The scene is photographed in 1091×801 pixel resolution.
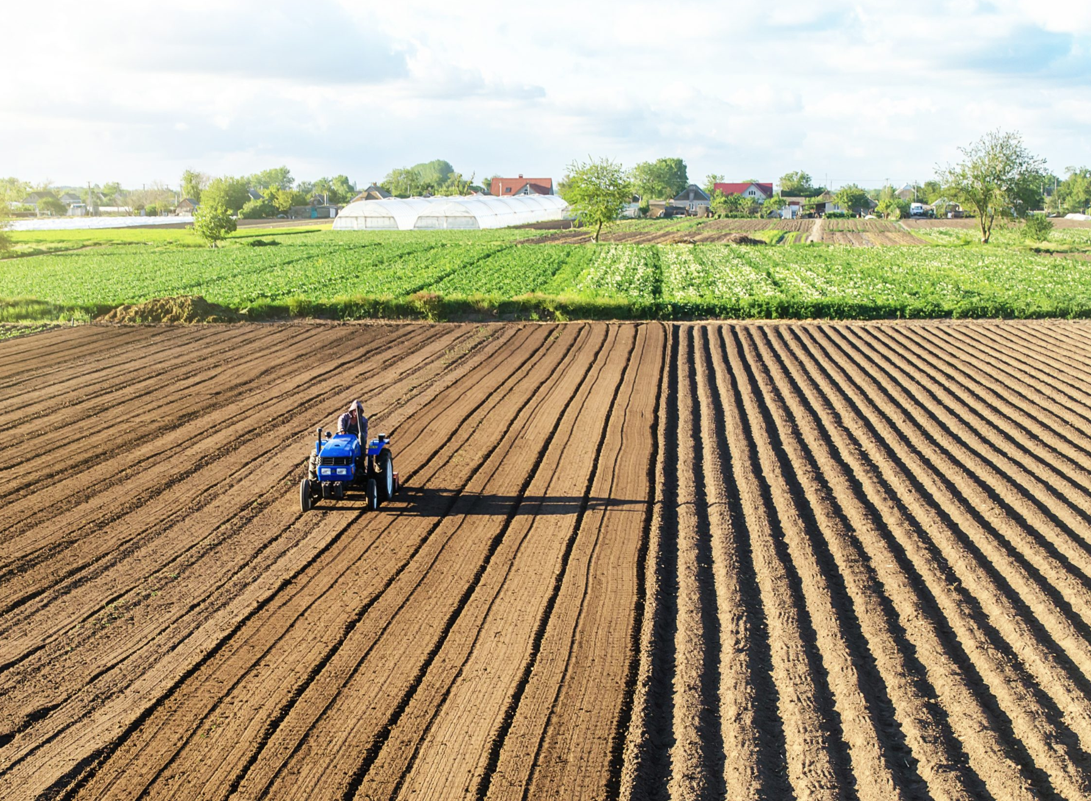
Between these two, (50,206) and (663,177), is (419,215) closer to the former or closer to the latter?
(50,206)

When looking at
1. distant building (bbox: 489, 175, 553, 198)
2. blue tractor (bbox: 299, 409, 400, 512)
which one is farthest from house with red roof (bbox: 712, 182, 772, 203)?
blue tractor (bbox: 299, 409, 400, 512)

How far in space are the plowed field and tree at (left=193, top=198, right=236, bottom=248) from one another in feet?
144

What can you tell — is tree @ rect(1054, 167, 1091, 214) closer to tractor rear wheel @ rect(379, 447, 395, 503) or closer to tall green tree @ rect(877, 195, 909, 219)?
tall green tree @ rect(877, 195, 909, 219)

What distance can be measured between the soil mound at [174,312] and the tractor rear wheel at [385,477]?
19590 mm

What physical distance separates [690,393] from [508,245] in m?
38.7

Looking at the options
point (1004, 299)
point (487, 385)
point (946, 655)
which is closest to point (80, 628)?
point (946, 655)

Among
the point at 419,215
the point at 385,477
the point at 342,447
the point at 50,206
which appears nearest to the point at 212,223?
the point at 419,215

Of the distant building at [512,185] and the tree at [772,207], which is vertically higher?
the distant building at [512,185]

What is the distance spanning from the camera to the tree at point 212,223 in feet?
195

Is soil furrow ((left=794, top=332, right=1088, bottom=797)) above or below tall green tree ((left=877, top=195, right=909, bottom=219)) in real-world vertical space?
below

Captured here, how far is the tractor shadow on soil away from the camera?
11.8 metres

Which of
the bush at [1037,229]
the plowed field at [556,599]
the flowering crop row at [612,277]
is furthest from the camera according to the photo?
the bush at [1037,229]

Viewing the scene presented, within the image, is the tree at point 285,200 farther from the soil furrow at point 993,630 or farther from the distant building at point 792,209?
the soil furrow at point 993,630

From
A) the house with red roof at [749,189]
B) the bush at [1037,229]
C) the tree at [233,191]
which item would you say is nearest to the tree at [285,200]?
the tree at [233,191]
